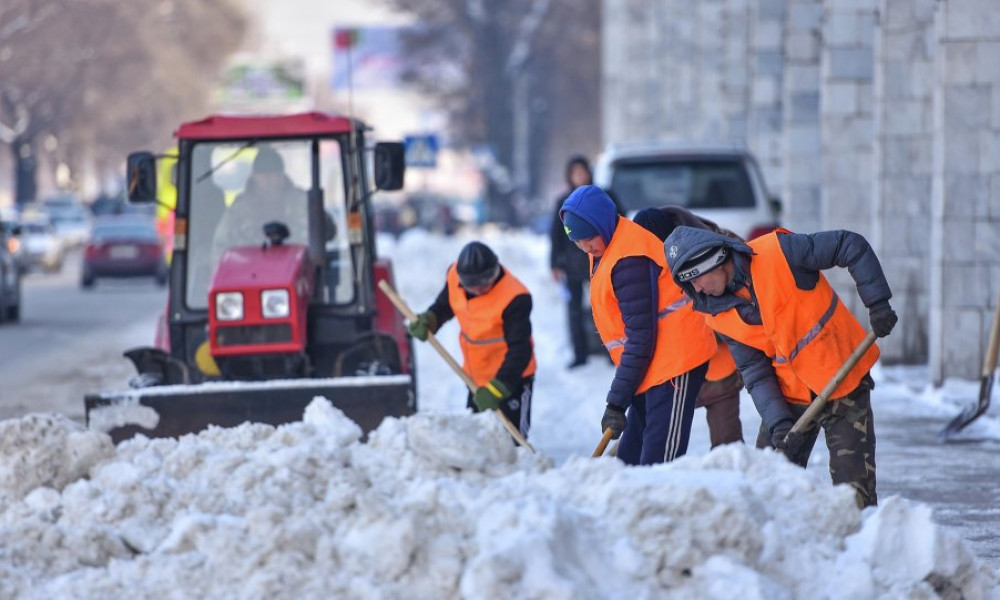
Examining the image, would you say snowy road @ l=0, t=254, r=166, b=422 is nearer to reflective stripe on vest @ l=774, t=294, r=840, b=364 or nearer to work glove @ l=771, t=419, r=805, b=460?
work glove @ l=771, t=419, r=805, b=460

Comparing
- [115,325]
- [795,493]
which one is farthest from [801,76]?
[795,493]

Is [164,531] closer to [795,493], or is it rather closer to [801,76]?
[795,493]

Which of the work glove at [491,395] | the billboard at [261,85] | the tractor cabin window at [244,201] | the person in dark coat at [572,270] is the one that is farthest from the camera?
the billboard at [261,85]

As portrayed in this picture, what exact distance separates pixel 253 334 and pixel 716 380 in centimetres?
345

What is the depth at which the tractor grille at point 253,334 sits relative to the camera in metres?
11.0

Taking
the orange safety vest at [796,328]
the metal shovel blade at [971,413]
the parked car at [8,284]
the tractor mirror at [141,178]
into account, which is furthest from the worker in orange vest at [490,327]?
the parked car at [8,284]

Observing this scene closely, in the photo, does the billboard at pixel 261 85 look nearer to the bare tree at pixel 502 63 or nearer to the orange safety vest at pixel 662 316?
the bare tree at pixel 502 63

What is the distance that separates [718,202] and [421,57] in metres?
51.5

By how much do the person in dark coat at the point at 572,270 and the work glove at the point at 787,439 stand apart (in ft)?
26.3

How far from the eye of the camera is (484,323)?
9.05 m

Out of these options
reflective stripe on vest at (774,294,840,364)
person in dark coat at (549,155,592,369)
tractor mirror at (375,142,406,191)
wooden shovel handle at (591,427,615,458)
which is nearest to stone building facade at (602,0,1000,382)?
person in dark coat at (549,155,592,369)

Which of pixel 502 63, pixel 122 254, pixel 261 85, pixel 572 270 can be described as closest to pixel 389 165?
pixel 572 270

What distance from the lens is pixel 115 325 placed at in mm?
24406

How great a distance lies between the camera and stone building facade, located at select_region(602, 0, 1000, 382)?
14711mm
